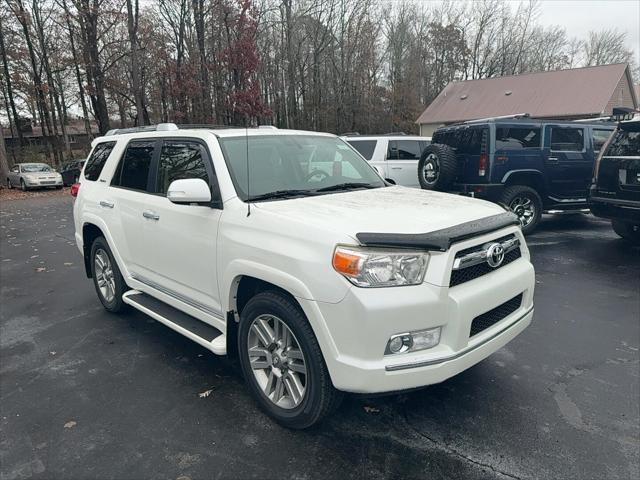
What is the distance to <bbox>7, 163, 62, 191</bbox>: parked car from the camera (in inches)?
869

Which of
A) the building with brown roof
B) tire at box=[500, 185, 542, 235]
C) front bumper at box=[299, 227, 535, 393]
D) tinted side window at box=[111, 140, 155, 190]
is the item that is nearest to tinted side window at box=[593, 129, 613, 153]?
tire at box=[500, 185, 542, 235]

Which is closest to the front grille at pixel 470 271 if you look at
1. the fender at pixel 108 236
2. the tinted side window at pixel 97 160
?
the fender at pixel 108 236

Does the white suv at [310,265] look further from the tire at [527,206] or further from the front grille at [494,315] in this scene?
the tire at [527,206]

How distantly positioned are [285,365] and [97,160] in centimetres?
363

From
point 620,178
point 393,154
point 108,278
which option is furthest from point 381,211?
point 393,154

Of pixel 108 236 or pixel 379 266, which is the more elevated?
pixel 379 266

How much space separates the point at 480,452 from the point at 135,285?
3294mm

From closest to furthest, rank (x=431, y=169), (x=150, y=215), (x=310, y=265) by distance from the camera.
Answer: (x=310, y=265) → (x=150, y=215) → (x=431, y=169)

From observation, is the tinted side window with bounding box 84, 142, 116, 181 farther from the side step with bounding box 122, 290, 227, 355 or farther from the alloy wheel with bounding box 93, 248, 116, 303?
the side step with bounding box 122, 290, 227, 355

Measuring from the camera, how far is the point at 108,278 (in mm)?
4953

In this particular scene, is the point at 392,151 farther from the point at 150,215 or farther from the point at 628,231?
the point at 150,215

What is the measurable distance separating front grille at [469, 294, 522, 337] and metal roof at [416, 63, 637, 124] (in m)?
31.4

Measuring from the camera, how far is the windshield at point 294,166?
334cm

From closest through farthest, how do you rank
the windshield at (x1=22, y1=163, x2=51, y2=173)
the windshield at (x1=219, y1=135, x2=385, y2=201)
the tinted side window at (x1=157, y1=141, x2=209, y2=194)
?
the windshield at (x1=219, y1=135, x2=385, y2=201), the tinted side window at (x1=157, y1=141, x2=209, y2=194), the windshield at (x1=22, y1=163, x2=51, y2=173)
